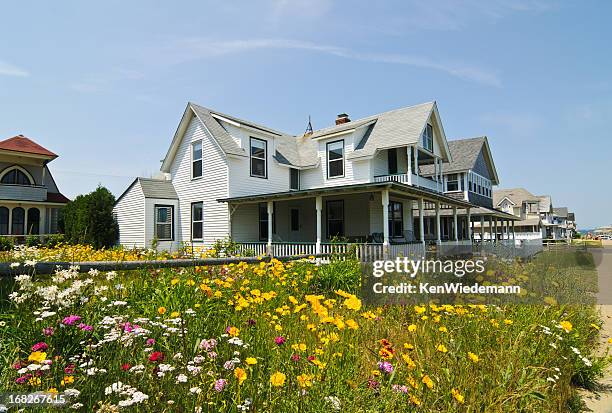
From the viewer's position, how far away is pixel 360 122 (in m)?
20.6

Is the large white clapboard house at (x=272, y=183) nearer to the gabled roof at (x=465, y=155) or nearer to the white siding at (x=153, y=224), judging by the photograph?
the white siding at (x=153, y=224)

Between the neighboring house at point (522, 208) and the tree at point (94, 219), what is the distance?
183 feet

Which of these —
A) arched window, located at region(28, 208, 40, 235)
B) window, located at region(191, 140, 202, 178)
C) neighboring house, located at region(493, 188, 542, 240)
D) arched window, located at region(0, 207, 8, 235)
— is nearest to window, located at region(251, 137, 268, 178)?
window, located at region(191, 140, 202, 178)

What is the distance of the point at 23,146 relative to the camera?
26.1 meters

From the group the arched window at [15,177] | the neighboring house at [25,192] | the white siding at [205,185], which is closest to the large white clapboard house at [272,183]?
the white siding at [205,185]

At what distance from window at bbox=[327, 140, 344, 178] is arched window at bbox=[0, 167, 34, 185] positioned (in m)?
22.9

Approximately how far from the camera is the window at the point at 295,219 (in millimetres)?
20641

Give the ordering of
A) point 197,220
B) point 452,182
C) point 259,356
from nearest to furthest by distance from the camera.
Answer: point 259,356 < point 197,220 < point 452,182

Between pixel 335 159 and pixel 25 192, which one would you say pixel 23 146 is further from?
pixel 335 159

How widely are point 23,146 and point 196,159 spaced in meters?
16.3

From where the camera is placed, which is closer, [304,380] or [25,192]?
[304,380]

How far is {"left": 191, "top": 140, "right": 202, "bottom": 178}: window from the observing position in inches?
777

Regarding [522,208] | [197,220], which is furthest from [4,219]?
[522,208]

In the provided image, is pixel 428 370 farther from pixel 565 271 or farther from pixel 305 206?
pixel 305 206
